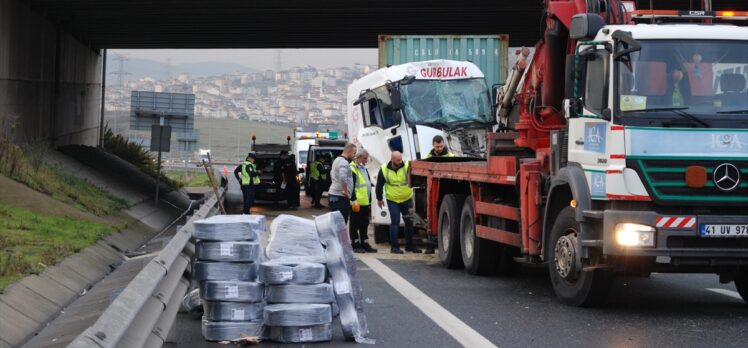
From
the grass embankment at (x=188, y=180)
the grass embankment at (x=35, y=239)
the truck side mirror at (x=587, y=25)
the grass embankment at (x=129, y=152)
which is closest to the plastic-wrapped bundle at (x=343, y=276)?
the grass embankment at (x=35, y=239)

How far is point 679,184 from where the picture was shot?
11.4m

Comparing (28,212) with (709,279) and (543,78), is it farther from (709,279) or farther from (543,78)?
(709,279)

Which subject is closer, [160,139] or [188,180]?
[160,139]

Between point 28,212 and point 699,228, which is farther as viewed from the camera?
point 28,212

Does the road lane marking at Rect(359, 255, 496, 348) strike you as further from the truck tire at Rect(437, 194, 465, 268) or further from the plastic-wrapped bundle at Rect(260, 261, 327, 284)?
the plastic-wrapped bundle at Rect(260, 261, 327, 284)

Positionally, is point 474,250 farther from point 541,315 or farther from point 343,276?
point 343,276

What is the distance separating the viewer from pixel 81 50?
43.0 metres

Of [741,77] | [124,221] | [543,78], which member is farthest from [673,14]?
[124,221]

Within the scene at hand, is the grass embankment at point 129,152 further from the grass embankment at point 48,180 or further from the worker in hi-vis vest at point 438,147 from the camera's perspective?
the worker in hi-vis vest at point 438,147

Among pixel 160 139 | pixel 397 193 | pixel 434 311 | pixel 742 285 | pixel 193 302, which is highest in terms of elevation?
pixel 160 139

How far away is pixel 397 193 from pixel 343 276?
980cm

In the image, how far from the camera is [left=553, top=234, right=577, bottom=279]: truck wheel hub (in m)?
12.0

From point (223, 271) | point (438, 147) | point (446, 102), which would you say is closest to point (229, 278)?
point (223, 271)

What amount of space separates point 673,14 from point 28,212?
10.6 m
